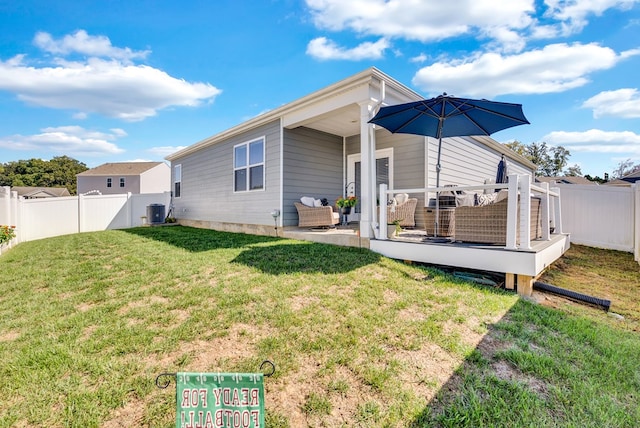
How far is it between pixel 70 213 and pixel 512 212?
48.9 ft

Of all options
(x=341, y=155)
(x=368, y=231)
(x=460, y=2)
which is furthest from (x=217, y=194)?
(x=460, y=2)

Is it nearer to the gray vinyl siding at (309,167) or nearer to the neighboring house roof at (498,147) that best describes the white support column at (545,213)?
the neighboring house roof at (498,147)

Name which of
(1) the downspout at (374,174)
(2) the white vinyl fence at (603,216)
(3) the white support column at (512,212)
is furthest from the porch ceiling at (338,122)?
(2) the white vinyl fence at (603,216)

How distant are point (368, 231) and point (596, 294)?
3380mm

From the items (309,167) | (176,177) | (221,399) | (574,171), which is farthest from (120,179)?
(574,171)

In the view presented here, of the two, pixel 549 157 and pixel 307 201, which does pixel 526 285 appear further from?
pixel 549 157

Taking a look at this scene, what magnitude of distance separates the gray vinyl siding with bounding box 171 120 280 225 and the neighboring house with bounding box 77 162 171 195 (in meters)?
17.6

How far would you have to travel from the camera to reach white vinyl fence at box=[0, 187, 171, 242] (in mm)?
9164

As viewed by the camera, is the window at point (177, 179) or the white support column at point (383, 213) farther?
the window at point (177, 179)

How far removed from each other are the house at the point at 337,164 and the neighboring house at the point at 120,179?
838 inches

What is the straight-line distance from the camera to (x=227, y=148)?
9352 millimetres

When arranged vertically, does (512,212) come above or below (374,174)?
below

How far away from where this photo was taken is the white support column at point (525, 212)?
11.8 feet

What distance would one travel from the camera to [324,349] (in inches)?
89.9
